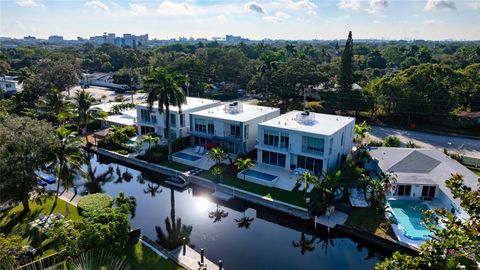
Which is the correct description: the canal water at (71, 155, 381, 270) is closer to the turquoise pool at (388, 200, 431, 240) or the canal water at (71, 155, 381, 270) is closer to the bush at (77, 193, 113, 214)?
the bush at (77, 193, 113, 214)

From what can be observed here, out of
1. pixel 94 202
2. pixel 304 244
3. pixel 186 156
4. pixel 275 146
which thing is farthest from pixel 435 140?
pixel 94 202

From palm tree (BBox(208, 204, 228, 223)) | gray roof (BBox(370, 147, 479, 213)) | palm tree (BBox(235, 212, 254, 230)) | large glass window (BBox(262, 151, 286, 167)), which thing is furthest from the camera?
large glass window (BBox(262, 151, 286, 167))

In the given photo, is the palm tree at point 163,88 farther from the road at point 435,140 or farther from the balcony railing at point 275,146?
the road at point 435,140

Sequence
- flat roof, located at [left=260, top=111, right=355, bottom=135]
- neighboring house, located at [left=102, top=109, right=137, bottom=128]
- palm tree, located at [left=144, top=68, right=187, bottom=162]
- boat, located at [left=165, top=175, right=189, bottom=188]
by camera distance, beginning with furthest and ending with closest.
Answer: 1. neighboring house, located at [left=102, top=109, right=137, bottom=128]
2. palm tree, located at [left=144, top=68, right=187, bottom=162]
3. flat roof, located at [left=260, top=111, right=355, bottom=135]
4. boat, located at [left=165, top=175, right=189, bottom=188]

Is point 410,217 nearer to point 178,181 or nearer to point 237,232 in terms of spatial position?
point 237,232

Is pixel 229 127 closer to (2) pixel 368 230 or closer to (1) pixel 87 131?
(2) pixel 368 230

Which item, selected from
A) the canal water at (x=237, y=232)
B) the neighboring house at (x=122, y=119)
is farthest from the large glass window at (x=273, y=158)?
the neighboring house at (x=122, y=119)

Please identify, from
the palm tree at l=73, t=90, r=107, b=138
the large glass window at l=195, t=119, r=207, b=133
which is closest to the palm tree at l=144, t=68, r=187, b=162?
the large glass window at l=195, t=119, r=207, b=133

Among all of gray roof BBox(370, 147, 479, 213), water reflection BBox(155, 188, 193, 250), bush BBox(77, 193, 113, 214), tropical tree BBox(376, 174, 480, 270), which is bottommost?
water reflection BBox(155, 188, 193, 250)
